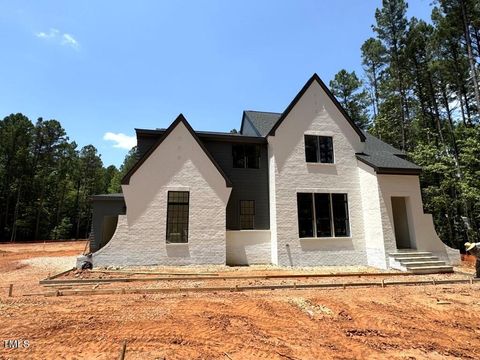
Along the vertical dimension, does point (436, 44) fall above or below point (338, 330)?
above

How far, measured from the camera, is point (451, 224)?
23266mm

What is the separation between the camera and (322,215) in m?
13.9

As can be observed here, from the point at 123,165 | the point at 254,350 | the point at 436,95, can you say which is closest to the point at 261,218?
the point at 254,350

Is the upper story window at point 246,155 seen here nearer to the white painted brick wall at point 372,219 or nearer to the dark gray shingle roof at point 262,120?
the dark gray shingle roof at point 262,120

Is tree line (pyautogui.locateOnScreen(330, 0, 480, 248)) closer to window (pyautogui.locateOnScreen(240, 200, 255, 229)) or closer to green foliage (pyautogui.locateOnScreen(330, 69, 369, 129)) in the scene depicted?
green foliage (pyautogui.locateOnScreen(330, 69, 369, 129))

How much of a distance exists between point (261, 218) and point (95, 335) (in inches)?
403

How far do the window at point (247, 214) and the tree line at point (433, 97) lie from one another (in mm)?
13724

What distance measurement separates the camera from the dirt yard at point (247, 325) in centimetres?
444

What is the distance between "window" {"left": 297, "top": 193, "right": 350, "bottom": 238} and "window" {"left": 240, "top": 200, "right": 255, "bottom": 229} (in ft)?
8.11

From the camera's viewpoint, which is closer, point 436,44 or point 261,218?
point 261,218

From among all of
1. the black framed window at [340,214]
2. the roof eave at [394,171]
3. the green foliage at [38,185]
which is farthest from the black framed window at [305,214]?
the green foliage at [38,185]

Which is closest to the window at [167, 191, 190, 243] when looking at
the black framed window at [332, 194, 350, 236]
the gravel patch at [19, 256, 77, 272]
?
the gravel patch at [19, 256, 77, 272]

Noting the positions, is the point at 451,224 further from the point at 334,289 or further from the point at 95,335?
the point at 95,335

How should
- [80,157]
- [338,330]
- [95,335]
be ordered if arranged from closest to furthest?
[95,335]
[338,330]
[80,157]
